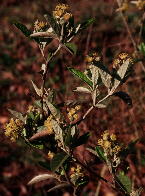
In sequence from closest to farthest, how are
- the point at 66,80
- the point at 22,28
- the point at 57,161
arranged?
the point at 57,161 → the point at 22,28 → the point at 66,80

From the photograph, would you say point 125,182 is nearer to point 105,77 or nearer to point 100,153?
point 100,153

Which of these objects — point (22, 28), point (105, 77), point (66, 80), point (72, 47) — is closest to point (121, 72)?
point (105, 77)

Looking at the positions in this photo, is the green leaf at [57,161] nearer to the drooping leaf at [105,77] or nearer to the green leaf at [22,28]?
the drooping leaf at [105,77]

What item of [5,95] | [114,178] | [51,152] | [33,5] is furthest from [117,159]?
[33,5]

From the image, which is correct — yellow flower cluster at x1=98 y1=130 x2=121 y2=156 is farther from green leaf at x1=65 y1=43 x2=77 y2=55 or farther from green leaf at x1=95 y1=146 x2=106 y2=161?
green leaf at x1=65 y1=43 x2=77 y2=55

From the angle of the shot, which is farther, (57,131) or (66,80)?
(66,80)

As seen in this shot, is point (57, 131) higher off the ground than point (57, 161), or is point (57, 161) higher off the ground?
point (57, 131)

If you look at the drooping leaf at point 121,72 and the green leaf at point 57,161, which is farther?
the drooping leaf at point 121,72

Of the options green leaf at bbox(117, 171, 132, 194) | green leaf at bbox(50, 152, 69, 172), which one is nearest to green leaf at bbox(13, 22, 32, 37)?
green leaf at bbox(50, 152, 69, 172)

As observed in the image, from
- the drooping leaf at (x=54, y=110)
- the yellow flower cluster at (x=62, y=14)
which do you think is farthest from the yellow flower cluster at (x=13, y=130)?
the yellow flower cluster at (x=62, y=14)
